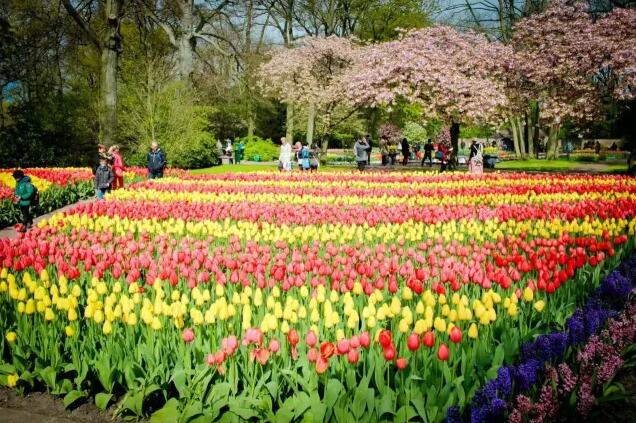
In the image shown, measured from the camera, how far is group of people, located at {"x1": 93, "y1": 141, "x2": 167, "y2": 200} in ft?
44.4

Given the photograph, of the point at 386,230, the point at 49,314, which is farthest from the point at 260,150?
the point at 49,314

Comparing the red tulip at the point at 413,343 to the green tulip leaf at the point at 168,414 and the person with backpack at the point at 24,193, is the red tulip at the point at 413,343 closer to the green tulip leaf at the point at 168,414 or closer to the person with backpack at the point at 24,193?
the green tulip leaf at the point at 168,414

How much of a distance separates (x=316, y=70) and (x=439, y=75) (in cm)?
902

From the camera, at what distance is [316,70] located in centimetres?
3020

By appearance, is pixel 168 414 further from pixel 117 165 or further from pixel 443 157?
pixel 443 157

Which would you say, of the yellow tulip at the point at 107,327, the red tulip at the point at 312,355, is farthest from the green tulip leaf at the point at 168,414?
the red tulip at the point at 312,355

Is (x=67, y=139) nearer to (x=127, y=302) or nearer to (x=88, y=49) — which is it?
(x=88, y=49)

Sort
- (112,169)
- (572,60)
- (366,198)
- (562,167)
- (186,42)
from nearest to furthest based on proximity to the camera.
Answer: (366,198) < (112,169) < (572,60) < (562,167) < (186,42)

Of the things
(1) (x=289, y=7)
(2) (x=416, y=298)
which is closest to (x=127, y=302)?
(2) (x=416, y=298)

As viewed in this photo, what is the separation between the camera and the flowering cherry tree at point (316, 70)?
29.3 m

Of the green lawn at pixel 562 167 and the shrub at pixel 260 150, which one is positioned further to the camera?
the shrub at pixel 260 150

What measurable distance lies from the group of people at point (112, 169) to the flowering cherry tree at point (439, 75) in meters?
10.3

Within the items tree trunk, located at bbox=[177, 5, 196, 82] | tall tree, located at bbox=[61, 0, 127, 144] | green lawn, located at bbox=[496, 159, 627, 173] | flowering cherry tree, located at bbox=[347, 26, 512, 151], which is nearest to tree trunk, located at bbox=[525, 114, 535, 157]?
green lawn, located at bbox=[496, 159, 627, 173]

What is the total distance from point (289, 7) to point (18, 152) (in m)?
17.4
